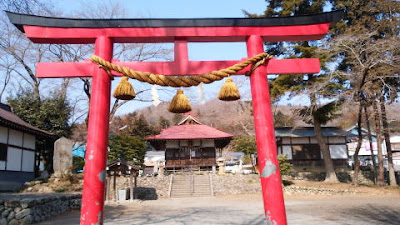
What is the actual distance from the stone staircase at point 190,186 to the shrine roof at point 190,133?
11.9 feet

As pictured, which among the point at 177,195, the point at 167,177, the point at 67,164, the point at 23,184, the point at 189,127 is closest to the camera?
the point at 23,184

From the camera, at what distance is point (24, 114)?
21.0 m

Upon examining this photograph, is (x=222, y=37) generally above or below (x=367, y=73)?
below

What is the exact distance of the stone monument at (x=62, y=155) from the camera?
60.6 ft

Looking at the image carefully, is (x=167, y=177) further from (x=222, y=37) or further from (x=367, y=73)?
(x=222, y=37)

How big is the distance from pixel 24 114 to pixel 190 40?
826 inches

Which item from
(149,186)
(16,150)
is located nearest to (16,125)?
(16,150)

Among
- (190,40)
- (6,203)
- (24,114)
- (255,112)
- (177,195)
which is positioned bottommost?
(177,195)

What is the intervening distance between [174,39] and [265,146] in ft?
6.65

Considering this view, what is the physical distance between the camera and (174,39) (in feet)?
14.0

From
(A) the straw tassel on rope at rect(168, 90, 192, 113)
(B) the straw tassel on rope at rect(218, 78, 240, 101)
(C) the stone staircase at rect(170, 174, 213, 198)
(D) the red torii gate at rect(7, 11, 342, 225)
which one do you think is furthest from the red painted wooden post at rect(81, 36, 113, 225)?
A: (C) the stone staircase at rect(170, 174, 213, 198)

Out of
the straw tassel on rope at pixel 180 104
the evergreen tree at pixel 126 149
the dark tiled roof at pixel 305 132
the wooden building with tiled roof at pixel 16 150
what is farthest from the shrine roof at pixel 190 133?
the straw tassel on rope at pixel 180 104

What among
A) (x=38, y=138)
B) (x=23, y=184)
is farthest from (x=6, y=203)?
(x=38, y=138)

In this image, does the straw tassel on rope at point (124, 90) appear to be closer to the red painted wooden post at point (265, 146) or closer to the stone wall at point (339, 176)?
the red painted wooden post at point (265, 146)
